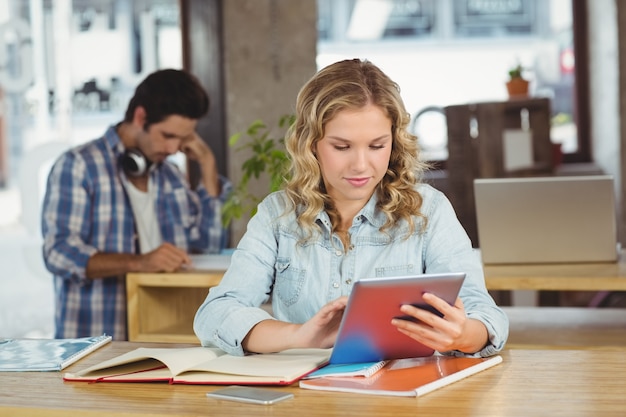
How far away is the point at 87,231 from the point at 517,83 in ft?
10.3

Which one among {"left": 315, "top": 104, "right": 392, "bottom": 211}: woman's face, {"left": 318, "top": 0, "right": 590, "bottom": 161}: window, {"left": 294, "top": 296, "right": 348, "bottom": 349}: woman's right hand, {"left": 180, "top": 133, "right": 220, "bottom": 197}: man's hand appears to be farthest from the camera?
{"left": 318, "top": 0, "right": 590, "bottom": 161}: window

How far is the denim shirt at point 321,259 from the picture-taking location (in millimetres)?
2324

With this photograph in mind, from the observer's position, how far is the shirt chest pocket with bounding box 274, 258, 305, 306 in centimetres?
240

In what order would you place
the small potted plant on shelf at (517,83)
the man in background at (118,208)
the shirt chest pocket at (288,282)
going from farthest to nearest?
1. the small potted plant on shelf at (517,83)
2. the man in background at (118,208)
3. the shirt chest pocket at (288,282)

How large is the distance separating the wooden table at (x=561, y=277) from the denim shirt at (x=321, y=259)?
888 millimetres

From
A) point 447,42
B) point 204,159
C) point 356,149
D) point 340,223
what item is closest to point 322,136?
point 356,149

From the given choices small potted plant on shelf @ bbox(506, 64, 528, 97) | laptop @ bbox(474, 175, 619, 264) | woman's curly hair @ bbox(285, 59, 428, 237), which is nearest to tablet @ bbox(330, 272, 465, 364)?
woman's curly hair @ bbox(285, 59, 428, 237)

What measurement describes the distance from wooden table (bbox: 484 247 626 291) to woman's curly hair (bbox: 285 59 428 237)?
2.92ft

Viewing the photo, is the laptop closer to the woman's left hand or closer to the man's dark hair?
the man's dark hair

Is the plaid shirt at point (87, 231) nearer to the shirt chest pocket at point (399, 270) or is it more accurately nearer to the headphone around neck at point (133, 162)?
the headphone around neck at point (133, 162)

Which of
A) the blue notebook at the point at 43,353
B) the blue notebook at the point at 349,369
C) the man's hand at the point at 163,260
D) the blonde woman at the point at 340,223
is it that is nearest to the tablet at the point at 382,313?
the blue notebook at the point at 349,369

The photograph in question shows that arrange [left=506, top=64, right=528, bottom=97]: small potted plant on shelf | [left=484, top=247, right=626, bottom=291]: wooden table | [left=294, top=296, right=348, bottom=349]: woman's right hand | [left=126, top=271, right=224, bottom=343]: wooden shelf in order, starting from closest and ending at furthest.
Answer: [left=294, top=296, right=348, bottom=349]: woman's right hand → [left=484, top=247, right=626, bottom=291]: wooden table → [left=126, top=271, right=224, bottom=343]: wooden shelf → [left=506, top=64, right=528, bottom=97]: small potted plant on shelf

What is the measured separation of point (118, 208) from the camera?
152 inches

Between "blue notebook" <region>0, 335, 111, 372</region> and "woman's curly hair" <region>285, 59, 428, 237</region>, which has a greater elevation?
"woman's curly hair" <region>285, 59, 428, 237</region>
